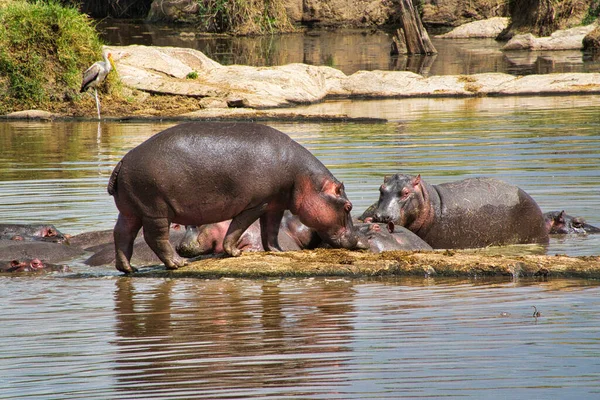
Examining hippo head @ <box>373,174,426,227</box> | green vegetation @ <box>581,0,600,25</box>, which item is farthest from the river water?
green vegetation @ <box>581,0,600,25</box>

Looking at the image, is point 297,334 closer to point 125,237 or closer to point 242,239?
point 125,237

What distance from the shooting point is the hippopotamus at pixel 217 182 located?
714 centimetres

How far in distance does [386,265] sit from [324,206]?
1.94 feet

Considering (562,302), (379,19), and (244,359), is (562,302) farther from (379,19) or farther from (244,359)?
(379,19)

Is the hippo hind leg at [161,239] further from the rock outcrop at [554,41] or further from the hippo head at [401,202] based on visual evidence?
the rock outcrop at [554,41]

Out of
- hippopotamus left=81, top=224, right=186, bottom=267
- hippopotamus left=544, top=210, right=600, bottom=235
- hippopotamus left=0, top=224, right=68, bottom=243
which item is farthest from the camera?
hippopotamus left=544, top=210, right=600, bottom=235

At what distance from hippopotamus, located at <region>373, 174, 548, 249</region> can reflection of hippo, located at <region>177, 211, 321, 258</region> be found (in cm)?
78

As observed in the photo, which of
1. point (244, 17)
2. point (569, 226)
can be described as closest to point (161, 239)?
point (569, 226)

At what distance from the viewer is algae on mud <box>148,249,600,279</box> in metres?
6.81

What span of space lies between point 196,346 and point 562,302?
208 centimetres

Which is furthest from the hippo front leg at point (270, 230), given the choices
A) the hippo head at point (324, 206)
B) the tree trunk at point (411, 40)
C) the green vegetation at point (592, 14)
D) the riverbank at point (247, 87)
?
the green vegetation at point (592, 14)

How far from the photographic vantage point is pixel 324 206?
7305mm

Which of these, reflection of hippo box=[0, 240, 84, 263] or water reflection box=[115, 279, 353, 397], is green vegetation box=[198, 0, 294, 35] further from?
water reflection box=[115, 279, 353, 397]

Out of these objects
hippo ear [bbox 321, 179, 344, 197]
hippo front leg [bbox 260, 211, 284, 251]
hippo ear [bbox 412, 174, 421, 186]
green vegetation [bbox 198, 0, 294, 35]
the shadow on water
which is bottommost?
hippo front leg [bbox 260, 211, 284, 251]
